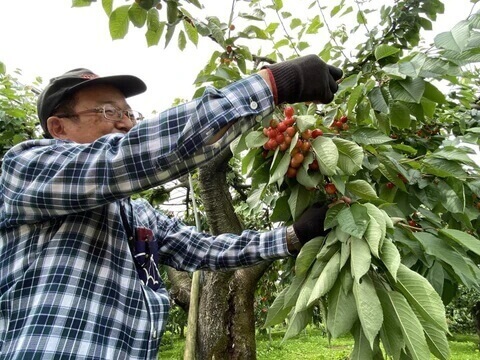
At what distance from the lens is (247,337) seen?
104 inches

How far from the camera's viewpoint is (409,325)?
3.39 feet

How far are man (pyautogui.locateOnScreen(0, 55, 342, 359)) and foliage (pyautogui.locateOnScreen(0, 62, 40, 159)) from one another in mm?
2074

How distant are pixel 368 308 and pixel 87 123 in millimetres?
1052

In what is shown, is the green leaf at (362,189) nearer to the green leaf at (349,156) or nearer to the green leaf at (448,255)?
the green leaf at (349,156)

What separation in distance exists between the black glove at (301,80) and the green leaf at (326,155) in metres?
0.14

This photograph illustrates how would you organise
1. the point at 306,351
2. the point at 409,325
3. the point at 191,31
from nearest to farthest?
the point at 409,325 → the point at 191,31 → the point at 306,351

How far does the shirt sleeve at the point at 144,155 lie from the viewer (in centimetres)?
105

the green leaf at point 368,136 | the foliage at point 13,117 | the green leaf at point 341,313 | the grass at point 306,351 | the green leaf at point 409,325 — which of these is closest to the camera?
the green leaf at point 409,325

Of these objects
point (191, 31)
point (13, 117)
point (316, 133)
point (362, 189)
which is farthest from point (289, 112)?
point (13, 117)

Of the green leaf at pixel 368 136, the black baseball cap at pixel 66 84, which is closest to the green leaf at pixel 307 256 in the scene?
the green leaf at pixel 368 136

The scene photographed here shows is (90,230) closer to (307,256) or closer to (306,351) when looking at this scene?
(307,256)

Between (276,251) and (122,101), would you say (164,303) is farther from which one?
(122,101)

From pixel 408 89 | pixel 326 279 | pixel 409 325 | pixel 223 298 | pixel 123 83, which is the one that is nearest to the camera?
pixel 409 325

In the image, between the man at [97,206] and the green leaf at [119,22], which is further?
the green leaf at [119,22]
